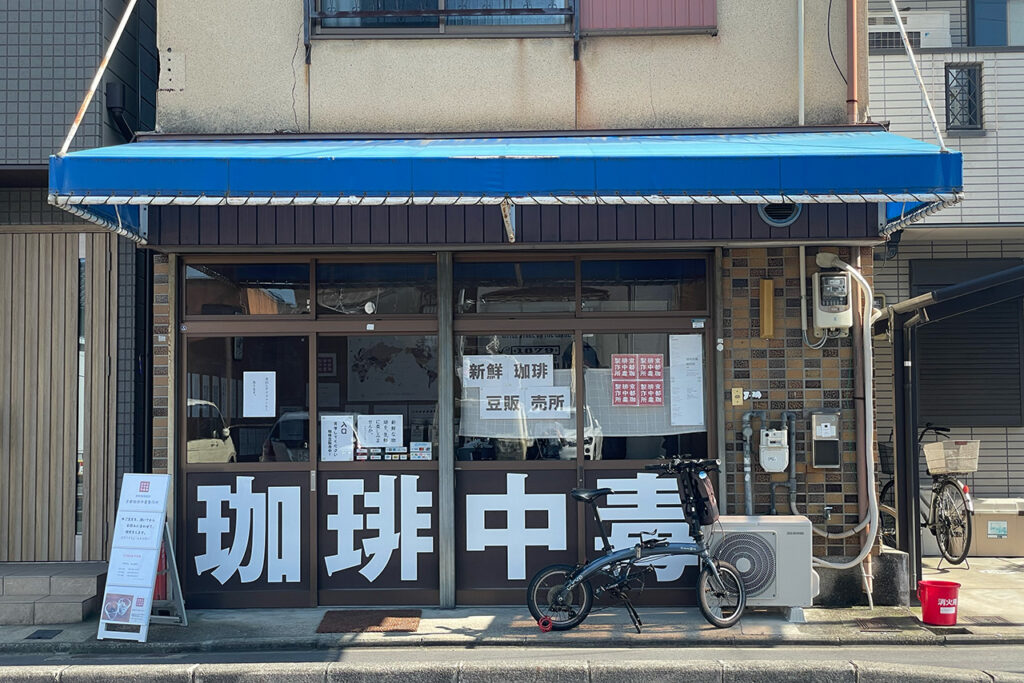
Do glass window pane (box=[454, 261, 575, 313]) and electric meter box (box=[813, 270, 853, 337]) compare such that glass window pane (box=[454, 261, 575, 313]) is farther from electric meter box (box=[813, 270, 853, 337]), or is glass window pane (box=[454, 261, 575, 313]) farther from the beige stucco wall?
electric meter box (box=[813, 270, 853, 337])

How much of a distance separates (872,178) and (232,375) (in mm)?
5476

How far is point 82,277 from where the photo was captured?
911 cm

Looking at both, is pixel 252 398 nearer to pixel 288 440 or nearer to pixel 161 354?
pixel 288 440

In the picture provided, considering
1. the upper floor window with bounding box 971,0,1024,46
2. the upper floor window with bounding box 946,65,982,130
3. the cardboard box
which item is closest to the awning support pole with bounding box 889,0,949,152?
the upper floor window with bounding box 946,65,982,130

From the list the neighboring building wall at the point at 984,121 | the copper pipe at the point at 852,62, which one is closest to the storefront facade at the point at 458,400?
the copper pipe at the point at 852,62

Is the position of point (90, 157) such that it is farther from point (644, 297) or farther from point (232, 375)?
point (644, 297)

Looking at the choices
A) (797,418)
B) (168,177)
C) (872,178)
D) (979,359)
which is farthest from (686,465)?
(979,359)

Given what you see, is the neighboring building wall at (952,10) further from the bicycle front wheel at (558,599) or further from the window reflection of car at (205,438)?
the window reflection of car at (205,438)

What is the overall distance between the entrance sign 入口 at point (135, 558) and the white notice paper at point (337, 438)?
1.36 m

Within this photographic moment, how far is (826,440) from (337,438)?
13.8 feet

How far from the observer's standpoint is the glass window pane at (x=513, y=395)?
861 cm

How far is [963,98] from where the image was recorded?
10664 mm

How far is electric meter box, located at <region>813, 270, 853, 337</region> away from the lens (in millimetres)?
8195

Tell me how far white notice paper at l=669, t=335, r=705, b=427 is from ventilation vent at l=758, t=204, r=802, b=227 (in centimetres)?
121
